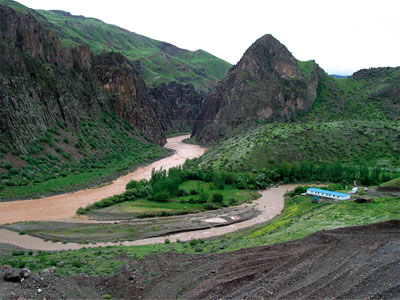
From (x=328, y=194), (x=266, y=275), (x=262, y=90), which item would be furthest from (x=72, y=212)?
(x=262, y=90)

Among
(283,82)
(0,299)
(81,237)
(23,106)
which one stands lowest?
(81,237)

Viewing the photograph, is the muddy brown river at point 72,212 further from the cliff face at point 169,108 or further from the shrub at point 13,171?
the cliff face at point 169,108

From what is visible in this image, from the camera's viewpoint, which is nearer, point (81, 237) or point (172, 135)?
point (81, 237)

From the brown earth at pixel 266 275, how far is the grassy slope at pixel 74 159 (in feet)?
129

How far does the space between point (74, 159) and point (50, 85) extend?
908 inches

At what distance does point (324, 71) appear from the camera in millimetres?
152125

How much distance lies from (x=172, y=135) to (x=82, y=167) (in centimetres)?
10537

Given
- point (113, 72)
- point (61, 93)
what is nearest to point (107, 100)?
point (113, 72)

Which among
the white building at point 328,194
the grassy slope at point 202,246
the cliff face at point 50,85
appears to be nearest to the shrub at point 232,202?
the white building at point 328,194

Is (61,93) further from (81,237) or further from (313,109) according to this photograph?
(313,109)

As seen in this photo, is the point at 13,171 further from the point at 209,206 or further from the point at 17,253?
the point at 209,206

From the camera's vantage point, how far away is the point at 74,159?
75.8 meters

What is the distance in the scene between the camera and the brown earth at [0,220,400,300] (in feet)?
53.0

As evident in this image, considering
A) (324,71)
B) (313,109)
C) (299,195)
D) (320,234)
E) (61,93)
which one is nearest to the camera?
(320,234)
